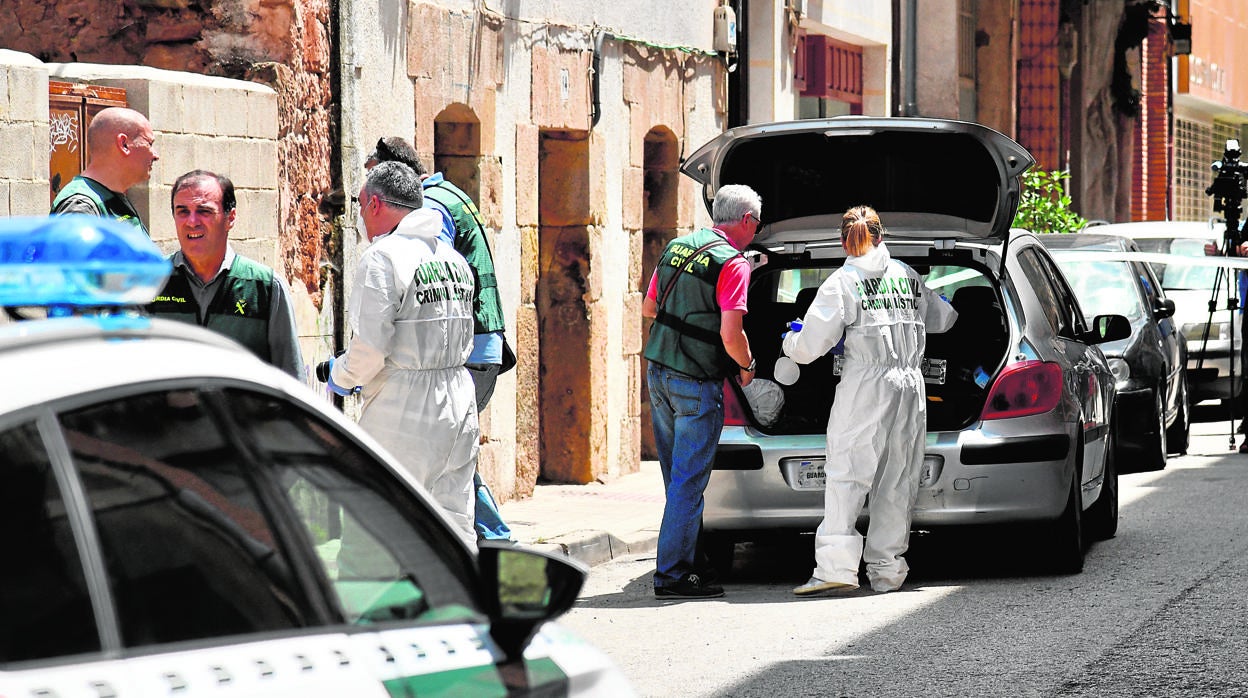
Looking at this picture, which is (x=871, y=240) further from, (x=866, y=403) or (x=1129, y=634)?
(x=1129, y=634)

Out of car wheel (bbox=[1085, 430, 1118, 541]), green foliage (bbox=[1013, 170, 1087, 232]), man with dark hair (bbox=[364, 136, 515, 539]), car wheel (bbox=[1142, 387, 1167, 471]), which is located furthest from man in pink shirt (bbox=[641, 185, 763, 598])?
green foliage (bbox=[1013, 170, 1087, 232])

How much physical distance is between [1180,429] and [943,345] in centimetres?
566

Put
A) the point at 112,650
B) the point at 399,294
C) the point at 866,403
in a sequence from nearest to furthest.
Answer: the point at 112,650, the point at 399,294, the point at 866,403

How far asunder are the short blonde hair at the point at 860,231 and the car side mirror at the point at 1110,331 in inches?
80.0

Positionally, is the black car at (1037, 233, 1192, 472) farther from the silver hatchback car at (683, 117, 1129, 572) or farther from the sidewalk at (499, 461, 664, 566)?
the sidewalk at (499, 461, 664, 566)

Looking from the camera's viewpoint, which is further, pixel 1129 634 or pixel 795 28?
pixel 795 28

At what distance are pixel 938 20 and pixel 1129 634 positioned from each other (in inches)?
830

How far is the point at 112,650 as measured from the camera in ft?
7.73

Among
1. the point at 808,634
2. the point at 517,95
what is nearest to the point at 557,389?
the point at 517,95

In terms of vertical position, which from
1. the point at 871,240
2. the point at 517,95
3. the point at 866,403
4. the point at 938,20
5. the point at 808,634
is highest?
the point at 938,20

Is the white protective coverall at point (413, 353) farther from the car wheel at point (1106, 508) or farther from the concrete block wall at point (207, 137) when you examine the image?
the car wheel at point (1106, 508)

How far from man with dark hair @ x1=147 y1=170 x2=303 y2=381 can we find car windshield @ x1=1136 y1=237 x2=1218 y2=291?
13616mm

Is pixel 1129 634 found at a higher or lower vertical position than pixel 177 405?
lower

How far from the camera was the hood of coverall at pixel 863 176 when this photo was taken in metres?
9.59
